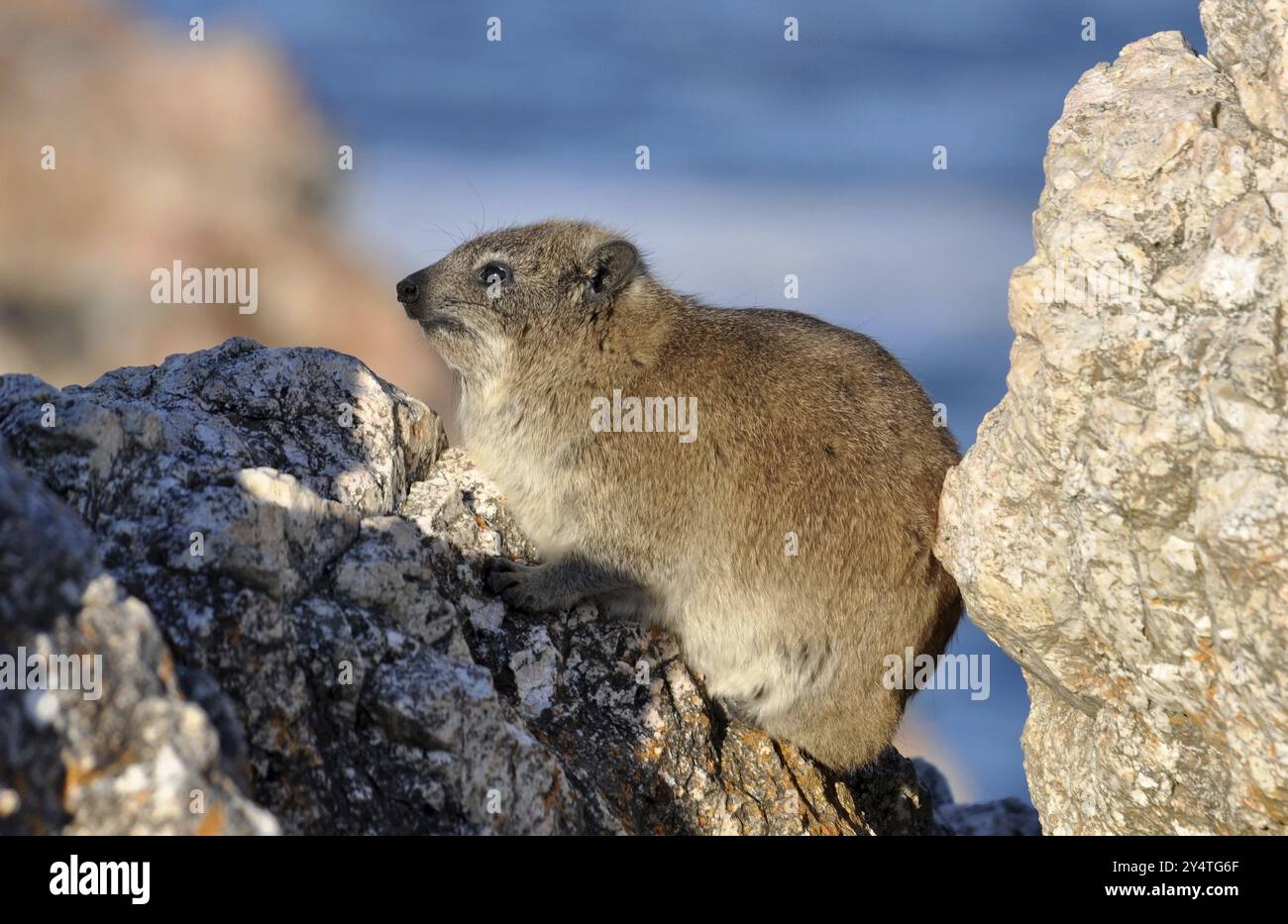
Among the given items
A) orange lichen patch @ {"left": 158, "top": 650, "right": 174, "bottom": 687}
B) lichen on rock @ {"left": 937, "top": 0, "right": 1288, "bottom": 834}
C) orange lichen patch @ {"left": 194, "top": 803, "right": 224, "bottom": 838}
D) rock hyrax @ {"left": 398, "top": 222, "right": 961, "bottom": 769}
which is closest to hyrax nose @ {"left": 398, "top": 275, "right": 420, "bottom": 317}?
rock hyrax @ {"left": 398, "top": 222, "right": 961, "bottom": 769}

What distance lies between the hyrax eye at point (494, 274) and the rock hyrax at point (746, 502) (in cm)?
54

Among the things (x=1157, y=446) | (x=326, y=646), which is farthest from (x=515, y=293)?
(x=1157, y=446)

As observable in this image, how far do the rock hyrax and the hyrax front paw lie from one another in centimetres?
1

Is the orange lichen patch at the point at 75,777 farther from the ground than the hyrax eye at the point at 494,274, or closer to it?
closer to it

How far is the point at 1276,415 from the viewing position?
13.9 ft

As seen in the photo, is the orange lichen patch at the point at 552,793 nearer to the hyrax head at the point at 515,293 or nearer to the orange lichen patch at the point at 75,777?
the orange lichen patch at the point at 75,777

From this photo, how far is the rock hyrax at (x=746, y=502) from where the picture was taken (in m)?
6.93

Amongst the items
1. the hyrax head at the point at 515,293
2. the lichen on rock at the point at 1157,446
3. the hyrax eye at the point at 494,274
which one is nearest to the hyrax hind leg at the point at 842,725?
the lichen on rock at the point at 1157,446

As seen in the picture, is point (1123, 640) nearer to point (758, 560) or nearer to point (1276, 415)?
point (1276, 415)

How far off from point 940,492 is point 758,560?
107cm

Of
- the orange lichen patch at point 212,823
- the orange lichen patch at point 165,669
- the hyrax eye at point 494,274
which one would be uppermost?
the hyrax eye at point 494,274

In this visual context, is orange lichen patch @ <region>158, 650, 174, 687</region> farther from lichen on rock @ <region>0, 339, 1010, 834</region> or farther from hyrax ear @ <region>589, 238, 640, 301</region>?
hyrax ear @ <region>589, 238, 640, 301</region>

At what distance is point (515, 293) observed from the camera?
7910mm

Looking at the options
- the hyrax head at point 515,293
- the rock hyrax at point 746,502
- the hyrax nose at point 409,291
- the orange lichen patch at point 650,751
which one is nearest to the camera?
the orange lichen patch at point 650,751
